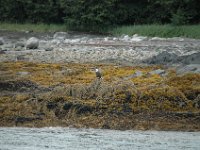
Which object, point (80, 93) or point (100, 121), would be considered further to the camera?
point (80, 93)

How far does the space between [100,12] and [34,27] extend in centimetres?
445

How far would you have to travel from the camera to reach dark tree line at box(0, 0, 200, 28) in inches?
1377

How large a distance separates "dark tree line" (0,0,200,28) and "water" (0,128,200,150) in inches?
941

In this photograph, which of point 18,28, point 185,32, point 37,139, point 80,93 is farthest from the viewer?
point 18,28

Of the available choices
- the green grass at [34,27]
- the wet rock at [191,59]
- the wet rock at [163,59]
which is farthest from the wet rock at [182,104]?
the green grass at [34,27]

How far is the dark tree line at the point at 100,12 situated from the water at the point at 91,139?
78.4 ft

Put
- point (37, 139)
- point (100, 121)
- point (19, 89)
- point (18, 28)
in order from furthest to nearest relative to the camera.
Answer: point (18, 28), point (19, 89), point (100, 121), point (37, 139)

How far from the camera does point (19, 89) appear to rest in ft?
39.9

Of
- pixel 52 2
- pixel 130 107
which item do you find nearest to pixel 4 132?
pixel 130 107

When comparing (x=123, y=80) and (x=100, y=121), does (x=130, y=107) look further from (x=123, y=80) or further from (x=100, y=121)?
(x=123, y=80)

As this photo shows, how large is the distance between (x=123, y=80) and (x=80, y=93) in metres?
1.40

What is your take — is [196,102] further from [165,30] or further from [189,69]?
[165,30]

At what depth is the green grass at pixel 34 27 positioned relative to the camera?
116ft

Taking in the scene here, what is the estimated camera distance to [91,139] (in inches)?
360
